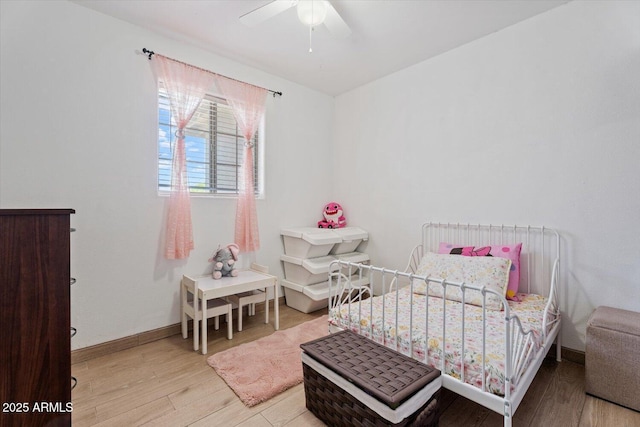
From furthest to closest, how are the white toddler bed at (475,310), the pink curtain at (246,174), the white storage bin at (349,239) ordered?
the white storage bin at (349,239), the pink curtain at (246,174), the white toddler bed at (475,310)

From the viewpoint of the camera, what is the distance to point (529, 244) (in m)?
2.24

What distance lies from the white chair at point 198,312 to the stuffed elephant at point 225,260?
252 mm

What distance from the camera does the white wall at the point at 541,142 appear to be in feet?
6.17

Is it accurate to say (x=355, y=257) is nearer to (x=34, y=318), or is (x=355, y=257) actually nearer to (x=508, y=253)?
(x=508, y=253)

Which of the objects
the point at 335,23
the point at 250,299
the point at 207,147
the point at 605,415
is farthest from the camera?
the point at 207,147

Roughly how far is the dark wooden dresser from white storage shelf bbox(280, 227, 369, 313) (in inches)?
77.2

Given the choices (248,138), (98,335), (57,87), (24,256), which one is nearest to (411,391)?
(24,256)

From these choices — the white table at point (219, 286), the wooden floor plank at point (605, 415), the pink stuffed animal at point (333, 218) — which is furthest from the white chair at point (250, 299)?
the wooden floor plank at point (605, 415)

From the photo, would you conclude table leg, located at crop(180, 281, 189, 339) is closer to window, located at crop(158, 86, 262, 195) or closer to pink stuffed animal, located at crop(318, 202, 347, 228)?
window, located at crop(158, 86, 262, 195)

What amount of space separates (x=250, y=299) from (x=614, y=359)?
7.92 ft

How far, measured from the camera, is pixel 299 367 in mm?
1984

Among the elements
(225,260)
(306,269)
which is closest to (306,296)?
(306,269)

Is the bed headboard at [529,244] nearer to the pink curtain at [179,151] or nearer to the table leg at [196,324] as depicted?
the table leg at [196,324]

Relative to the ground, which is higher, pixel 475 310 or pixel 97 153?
pixel 97 153
